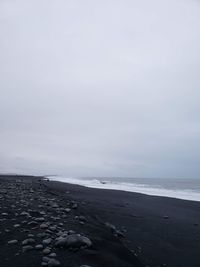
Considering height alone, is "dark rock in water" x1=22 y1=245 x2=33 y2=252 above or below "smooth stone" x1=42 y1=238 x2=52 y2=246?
below

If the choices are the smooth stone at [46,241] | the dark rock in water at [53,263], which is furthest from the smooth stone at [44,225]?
the dark rock in water at [53,263]

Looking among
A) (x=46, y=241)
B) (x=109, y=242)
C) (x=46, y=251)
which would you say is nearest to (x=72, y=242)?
(x=46, y=241)

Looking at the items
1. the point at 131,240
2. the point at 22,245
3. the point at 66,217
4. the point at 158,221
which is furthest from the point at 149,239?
the point at 22,245

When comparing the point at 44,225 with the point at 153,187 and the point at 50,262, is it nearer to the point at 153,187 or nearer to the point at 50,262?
the point at 50,262

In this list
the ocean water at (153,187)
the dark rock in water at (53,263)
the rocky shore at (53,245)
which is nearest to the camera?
the dark rock in water at (53,263)

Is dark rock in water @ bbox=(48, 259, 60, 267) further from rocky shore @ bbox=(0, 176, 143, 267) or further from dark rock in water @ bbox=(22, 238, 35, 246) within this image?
dark rock in water @ bbox=(22, 238, 35, 246)

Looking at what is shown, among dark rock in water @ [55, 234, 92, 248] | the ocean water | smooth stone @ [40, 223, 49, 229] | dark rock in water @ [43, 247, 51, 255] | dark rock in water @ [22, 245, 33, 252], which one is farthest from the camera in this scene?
the ocean water

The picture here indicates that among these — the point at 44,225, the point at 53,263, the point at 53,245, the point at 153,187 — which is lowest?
the point at 53,263

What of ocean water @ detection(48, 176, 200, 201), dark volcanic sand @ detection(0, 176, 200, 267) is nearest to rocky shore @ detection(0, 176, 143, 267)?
dark volcanic sand @ detection(0, 176, 200, 267)

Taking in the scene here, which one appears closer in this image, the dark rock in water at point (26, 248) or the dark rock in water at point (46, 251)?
the dark rock in water at point (46, 251)

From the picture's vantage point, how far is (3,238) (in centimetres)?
656

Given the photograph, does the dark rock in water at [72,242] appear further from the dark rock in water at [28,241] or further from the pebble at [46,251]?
the dark rock in water at [28,241]

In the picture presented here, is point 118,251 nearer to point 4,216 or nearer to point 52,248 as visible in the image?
point 52,248

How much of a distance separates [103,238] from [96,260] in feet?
6.66
